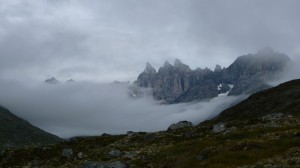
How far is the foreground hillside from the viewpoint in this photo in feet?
145

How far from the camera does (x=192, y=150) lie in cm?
5291

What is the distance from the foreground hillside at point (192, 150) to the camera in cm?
4425

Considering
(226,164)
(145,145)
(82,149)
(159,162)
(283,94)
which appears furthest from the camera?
(283,94)

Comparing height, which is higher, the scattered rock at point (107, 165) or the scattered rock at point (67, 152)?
the scattered rock at point (67, 152)

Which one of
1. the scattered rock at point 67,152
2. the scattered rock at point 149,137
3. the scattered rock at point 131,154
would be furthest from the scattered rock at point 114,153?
the scattered rock at point 67,152

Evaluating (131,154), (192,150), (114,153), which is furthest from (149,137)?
(192,150)

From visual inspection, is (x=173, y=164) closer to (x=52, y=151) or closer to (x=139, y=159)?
(x=139, y=159)

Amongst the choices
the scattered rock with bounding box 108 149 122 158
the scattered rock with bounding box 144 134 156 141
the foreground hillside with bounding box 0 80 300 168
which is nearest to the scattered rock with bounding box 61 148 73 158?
the foreground hillside with bounding box 0 80 300 168

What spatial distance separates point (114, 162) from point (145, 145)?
1402 centimetres

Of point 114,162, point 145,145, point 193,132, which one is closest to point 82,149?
point 145,145

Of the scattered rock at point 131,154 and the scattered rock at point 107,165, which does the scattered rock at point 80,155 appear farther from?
the scattered rock at point 107,165

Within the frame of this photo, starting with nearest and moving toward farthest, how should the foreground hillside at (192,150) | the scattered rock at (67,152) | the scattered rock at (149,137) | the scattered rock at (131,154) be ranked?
the foreground hillside at (192,150) < the scattered rock at (131,154) < the scattered rock at (149,137) < the scattered rock at (67,152)

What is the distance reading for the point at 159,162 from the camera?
1986 inches

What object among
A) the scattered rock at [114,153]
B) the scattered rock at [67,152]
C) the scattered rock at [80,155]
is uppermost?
the scattered rock at [67,152]
